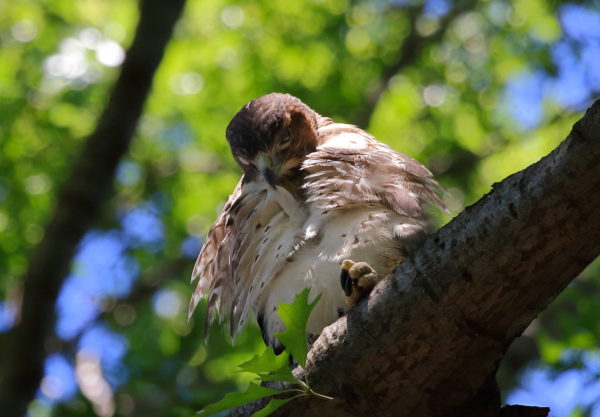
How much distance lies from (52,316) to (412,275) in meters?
3.63

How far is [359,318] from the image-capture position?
8.65 feet

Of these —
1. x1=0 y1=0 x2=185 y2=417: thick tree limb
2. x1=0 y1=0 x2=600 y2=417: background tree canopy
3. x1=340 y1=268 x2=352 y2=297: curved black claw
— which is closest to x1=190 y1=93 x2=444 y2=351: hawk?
x1=340 y1=268 x2=352 y2=297: curved black claw

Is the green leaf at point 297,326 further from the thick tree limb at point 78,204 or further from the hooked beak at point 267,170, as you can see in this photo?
the thick tree limb at point 78,204

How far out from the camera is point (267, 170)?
12.9 ft

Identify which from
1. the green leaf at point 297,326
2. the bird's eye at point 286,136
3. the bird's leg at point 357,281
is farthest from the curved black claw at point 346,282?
the bird's eye at point 286,136

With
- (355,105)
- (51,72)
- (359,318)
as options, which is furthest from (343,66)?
(359,318)

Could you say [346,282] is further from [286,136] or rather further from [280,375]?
[286,136]

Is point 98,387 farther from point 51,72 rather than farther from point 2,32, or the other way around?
point 2,32

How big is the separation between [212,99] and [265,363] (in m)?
6.29

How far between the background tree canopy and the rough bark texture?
16.9ft

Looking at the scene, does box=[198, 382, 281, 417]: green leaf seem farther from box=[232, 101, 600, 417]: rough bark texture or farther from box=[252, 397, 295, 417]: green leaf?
box=[232, 101, 600, 417]: rough bark texture

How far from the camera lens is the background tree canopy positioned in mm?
8008

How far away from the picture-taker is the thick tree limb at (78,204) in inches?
214

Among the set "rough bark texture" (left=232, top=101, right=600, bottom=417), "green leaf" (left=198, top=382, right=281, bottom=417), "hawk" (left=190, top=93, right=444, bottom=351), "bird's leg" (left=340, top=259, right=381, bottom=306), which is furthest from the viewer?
"hawk" (left=190, top=93, right=444, bottom=351)
